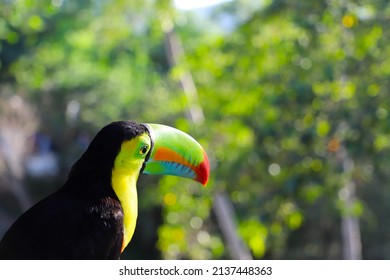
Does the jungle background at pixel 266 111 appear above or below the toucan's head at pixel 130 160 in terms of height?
below

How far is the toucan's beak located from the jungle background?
1.17 m

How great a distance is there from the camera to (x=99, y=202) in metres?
1.99

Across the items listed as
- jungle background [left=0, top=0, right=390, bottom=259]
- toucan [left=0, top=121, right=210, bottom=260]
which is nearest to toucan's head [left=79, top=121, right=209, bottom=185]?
A: toucan [left=0, top=121, right=210, bottom=260]

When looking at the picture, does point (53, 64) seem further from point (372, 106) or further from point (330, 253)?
point (372, 106)

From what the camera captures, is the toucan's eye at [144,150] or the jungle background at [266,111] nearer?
the toucan's eye at [144,150]

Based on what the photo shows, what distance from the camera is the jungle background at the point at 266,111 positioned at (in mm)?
3432

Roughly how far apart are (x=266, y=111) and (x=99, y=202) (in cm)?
182

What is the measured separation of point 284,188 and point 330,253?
2537mm

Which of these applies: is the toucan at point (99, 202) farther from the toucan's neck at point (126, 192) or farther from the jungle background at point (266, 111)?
the jungle background at point (266, 111)

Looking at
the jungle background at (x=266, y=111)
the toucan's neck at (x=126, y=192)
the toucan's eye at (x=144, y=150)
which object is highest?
the toucan's eye at (x=144, y=150)

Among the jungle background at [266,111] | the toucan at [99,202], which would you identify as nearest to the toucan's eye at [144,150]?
the toucan at [99,202]

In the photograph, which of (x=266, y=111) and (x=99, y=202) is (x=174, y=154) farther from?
(x=266, y=111)
